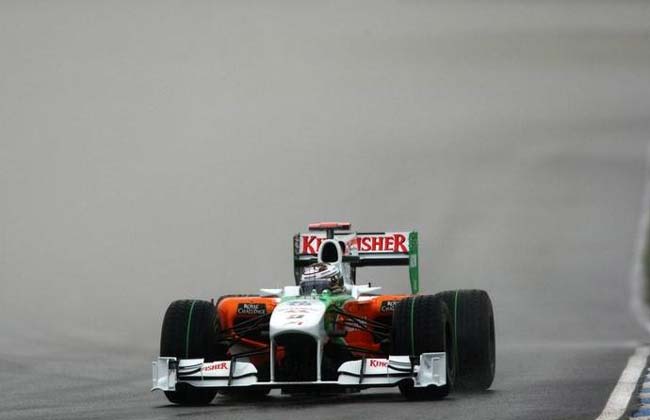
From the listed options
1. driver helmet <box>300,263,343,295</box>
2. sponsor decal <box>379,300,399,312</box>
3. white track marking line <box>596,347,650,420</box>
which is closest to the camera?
white track marking line <box>596,347,650,420</box>

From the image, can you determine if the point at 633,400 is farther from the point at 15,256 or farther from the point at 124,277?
the point at 15,256

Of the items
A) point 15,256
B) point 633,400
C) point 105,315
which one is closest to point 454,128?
point 15,256

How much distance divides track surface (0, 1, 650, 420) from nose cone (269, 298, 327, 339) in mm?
609

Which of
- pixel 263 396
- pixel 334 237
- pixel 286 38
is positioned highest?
pixel 286 38

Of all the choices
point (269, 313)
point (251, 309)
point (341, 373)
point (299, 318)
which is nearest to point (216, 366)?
point (299, 318)

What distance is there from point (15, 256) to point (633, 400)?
1601 cm

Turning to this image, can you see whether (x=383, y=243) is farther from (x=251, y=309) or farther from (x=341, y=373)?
(x=341, y=373)

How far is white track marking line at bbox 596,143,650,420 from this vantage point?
12.5m

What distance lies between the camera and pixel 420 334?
13.8 m

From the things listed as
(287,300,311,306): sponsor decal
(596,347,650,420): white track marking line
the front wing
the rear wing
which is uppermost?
the rear wing

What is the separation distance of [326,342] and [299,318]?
1.59ft

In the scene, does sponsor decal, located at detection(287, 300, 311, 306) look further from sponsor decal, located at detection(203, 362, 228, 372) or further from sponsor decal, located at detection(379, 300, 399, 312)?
sponsor decal, located at detection(379, 300, 399, 312)

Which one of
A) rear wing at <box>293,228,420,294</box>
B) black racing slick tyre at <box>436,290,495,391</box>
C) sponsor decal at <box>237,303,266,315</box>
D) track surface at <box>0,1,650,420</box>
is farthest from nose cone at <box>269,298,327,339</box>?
rear wing at <box>293,228,420,294</box>

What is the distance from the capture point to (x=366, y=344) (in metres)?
15.2
